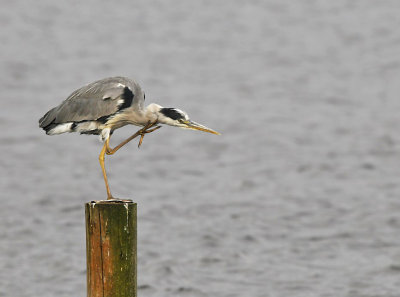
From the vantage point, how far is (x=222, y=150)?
2386 cm

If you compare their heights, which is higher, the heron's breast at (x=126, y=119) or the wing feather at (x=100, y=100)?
the wing feather at (x=100, y=100)

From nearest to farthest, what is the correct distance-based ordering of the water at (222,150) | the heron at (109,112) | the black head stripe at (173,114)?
1. the black head stripe at (173,114)
2. the heron at (109,112)
3. the water at (222,150)

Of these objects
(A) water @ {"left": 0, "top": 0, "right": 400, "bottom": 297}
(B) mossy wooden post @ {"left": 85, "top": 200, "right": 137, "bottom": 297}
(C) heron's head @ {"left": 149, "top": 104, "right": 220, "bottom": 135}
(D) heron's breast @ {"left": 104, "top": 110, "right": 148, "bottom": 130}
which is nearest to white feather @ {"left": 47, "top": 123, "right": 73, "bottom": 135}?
(D) heron's breast @ {"left": 104, "top": 110, "right": 148, "bottom": 130}

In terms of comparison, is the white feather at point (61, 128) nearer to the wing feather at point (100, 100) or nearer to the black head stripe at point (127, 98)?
the wing feather at point (100, 100)

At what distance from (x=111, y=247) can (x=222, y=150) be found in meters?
15.8

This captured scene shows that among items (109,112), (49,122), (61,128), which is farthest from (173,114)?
(49,122)

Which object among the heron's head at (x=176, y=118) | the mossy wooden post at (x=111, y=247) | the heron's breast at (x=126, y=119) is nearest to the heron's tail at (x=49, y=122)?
A: the heron's breast at (x=126, y=119)

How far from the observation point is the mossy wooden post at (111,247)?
8070 mm

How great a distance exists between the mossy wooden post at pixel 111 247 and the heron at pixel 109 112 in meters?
1.19

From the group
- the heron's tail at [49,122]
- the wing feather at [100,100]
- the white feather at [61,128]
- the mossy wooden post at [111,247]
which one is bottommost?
the mossy wooden post at [111,247]

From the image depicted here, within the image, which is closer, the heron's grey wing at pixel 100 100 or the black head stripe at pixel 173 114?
the black head stripe at pixel 173 114

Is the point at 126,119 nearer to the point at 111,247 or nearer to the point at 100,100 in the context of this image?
the point at 100,100

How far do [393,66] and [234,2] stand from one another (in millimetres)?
11384

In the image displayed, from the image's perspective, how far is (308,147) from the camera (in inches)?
934
